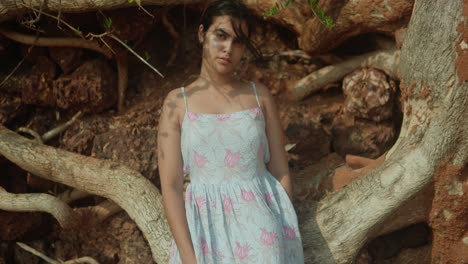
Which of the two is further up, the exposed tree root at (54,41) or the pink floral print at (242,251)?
the exposed tree root at (54,41)

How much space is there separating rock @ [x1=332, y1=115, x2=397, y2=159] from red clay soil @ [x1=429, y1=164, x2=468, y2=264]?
1.83ft

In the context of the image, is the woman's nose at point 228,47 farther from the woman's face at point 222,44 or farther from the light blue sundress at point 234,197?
the light blue sundress at point 234,197

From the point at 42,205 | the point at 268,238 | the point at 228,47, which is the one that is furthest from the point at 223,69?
the point at 42,205

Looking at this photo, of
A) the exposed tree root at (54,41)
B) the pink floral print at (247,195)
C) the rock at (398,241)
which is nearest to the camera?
the pink floral print at (247,195)

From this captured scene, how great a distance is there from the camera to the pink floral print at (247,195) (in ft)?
7.64

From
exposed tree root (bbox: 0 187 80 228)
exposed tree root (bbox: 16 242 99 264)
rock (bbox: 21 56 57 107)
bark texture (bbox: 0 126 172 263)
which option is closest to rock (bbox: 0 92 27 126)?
rock (bbox: 21 56 57 107)

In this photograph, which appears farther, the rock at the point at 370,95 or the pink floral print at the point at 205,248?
the rock at the point at 370,95

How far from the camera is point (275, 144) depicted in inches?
97.7

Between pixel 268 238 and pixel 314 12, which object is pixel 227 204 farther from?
pixel 314 12

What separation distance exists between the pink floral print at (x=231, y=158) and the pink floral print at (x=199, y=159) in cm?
8

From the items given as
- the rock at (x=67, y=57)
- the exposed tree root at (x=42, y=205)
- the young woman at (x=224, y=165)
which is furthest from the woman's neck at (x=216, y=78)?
the rock at (x=67, y=57)

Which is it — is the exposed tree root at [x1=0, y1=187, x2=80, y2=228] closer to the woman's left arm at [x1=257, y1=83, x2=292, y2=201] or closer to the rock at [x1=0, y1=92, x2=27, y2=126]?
the rock at [x1=0, y1=92, x2=27, y2=126]

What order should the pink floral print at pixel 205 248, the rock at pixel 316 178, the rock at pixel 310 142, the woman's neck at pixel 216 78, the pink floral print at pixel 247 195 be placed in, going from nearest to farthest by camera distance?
1. the pink floral print at pixel 205 248
2. the pink floral print at pixel 247 195
3. the woman's neck at pixel 216 78
4. the rock at pixel 316 178
5. the rock at pixel 310 142

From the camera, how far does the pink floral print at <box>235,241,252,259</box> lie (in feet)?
7.32
